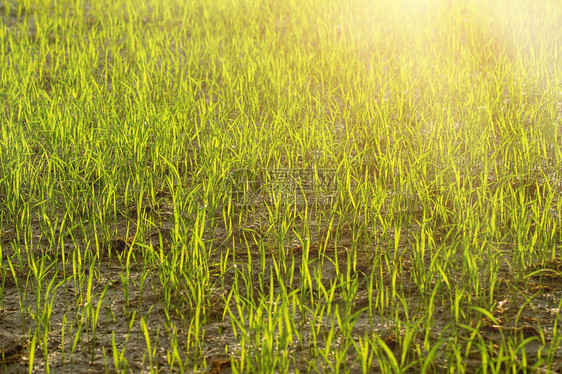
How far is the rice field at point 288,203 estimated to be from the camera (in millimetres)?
1550

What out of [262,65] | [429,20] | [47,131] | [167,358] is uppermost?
[429,20]

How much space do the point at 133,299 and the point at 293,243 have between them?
24.3 inches

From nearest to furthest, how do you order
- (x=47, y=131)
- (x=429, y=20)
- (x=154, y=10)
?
(x=47, y=131)
(x=429, y=20)
(x=154, y=10)

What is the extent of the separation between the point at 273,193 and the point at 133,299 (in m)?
0.71

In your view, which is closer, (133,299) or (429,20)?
(133,299)

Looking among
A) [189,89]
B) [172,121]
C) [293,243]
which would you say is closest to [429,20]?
[189,89]

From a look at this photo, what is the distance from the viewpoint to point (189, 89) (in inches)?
129

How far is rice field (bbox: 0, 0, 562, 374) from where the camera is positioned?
1.55m

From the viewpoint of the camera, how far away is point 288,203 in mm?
2271

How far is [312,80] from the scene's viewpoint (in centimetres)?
361

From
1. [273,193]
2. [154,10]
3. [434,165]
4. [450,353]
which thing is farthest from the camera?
[154,10]

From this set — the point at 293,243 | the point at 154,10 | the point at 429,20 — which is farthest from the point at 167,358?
the point at 154,10

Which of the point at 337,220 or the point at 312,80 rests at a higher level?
the point at 312,80

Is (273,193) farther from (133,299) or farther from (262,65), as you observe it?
(262,65)
